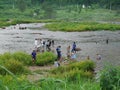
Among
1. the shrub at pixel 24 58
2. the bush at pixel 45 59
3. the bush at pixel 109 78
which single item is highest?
the bush at pixel 109 78

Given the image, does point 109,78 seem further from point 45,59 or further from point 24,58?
point 45,59

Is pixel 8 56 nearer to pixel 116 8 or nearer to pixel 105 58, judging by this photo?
pixel 105 58

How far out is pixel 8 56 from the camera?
94.9 feet

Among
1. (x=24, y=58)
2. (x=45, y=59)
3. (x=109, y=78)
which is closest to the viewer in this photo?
(x=109, y=78)

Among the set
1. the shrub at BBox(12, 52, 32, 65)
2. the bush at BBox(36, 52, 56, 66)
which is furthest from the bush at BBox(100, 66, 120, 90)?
the shrub at BBox(12, 52, 32, 65)

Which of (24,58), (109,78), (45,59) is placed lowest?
(45,59)

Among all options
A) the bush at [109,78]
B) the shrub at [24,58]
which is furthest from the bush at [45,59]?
the bush at [109,78]

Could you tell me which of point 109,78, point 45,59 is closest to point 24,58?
point 45,59

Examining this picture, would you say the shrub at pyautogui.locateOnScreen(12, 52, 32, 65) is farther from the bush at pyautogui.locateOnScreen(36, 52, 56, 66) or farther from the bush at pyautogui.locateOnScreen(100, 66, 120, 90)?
the bush at pyautogui.locateOnScreen(100, 66, 120, 90)

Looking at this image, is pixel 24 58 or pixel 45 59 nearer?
pixel 24 58

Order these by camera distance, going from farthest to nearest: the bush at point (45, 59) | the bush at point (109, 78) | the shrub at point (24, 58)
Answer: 1. the bush at point (45, 59)
2. the shrub at point (24, 58)
3. the bush at point (109, 78)

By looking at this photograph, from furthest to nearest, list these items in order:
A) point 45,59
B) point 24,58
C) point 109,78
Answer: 1. point 45,59
2. point 24,58
3. point 109,78

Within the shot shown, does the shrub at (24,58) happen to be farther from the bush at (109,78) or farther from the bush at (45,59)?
the bush at (109,78)

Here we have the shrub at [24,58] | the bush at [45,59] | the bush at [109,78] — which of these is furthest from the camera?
the bush at [45,59]
